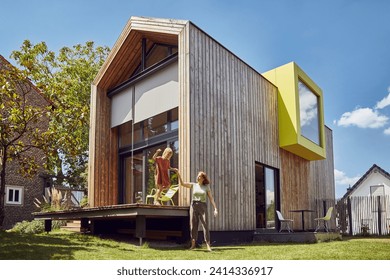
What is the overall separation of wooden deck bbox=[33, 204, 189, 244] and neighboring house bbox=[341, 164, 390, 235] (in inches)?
215

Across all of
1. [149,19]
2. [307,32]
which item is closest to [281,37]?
[307,32]

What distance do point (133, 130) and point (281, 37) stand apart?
5.35m

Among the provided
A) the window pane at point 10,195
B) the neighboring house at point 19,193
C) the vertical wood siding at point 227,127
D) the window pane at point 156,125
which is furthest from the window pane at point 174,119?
the window pane at point 10,195

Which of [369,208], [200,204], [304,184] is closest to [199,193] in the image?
[200,204]

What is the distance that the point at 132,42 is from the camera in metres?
9.38

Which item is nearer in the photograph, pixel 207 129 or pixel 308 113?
A: pixel 207 129

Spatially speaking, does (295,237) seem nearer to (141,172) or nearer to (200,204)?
(200,204)

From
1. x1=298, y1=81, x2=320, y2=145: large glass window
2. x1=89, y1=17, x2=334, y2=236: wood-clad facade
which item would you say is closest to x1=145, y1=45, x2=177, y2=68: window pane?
x1=89, y1=17, x2=334, y2=236: wood-clad facade

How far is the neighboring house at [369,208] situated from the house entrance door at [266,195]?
2.25 m

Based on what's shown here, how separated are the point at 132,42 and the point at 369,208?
7917 millimetres

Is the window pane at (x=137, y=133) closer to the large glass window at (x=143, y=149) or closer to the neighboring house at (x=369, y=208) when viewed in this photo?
the large glass window at (x=143, y=149)

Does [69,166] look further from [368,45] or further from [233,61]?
[368,45]

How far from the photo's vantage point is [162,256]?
4938 mm

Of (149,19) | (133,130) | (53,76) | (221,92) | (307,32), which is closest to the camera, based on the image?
(307,32)
